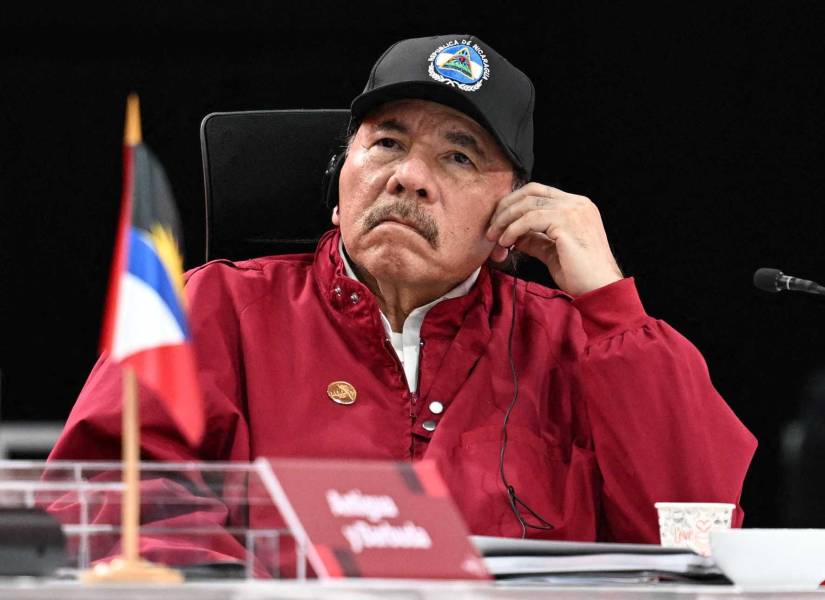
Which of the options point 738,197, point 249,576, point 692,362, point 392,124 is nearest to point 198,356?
point 392,124

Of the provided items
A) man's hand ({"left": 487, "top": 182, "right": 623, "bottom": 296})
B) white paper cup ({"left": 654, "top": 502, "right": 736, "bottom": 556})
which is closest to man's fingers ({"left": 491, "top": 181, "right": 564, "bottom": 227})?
man's hand ({"left": 487, "top": 182, "right": 623, "bottom": 296})

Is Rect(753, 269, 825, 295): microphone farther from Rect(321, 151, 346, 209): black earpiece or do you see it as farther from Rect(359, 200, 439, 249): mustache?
Rect(321, 151, 346, 209): black earpiece

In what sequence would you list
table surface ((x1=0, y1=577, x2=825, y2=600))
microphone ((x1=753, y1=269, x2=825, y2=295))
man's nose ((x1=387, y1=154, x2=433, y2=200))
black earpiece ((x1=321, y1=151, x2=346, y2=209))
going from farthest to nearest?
black earpiece ((x1=321, y1=151, x2=346, y2=209)) → man's nose ((x1=387, y1=154, x2=433, y2=200)) → microphone ((x1=753, y1=269, x2=825, y2=295)) → table surface ((x1=0, y1=577, x2=825, y2=600))

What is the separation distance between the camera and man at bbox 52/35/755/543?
1.59m

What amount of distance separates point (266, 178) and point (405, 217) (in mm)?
279

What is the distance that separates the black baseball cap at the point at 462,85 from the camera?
1.71 metres

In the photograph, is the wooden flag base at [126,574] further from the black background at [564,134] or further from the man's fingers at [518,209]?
the black background at [564,134]

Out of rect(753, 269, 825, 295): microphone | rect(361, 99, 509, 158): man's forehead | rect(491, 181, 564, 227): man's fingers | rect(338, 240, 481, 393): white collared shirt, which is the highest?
rect(361, 99, 509, 158): man's forehead

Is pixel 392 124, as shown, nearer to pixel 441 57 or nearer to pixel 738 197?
pixel 441 57

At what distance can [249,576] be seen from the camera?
83 cm

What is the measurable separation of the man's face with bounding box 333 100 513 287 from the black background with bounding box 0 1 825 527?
1.46 meters

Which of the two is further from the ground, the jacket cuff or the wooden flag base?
the jacket cuff

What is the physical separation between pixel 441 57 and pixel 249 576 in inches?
40.7

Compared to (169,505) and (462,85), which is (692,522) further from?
(462,85)
